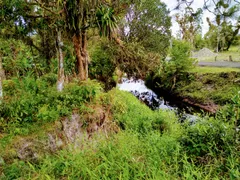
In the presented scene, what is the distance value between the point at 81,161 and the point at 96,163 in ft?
0.74

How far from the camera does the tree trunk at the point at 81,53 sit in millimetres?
6324

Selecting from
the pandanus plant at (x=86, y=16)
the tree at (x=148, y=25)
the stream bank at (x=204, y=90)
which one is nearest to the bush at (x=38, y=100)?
the pandanus plant at (x=86, y=16)

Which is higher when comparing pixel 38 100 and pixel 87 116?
pixel 38 100

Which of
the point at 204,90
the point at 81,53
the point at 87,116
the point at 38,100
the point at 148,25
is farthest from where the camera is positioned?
the point at 148,25

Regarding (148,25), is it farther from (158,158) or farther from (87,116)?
(158,158)

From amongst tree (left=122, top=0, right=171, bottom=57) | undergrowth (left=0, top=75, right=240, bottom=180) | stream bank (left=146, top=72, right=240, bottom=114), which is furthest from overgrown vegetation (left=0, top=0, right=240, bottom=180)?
tree (left=122, top=0, right=171, bottom=57)

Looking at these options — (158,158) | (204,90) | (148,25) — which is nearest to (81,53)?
(158,158)

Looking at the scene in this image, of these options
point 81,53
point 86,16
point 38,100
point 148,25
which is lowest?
point 38,100

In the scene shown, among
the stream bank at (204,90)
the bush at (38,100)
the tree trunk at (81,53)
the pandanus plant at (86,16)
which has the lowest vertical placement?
the stream bank at (204,90)

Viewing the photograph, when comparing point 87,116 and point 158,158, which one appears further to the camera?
point 87,116

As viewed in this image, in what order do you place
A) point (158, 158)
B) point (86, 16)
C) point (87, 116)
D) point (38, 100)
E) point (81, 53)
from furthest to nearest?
point (81, 53) < point (86, 16) < point (87, 116) < point (38, 100) < point (158, 158)

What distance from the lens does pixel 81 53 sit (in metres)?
6.64

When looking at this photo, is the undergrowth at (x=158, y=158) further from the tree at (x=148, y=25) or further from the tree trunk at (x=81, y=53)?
the tree at (x=148, y=25)

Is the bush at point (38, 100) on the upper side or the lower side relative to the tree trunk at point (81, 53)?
lower
